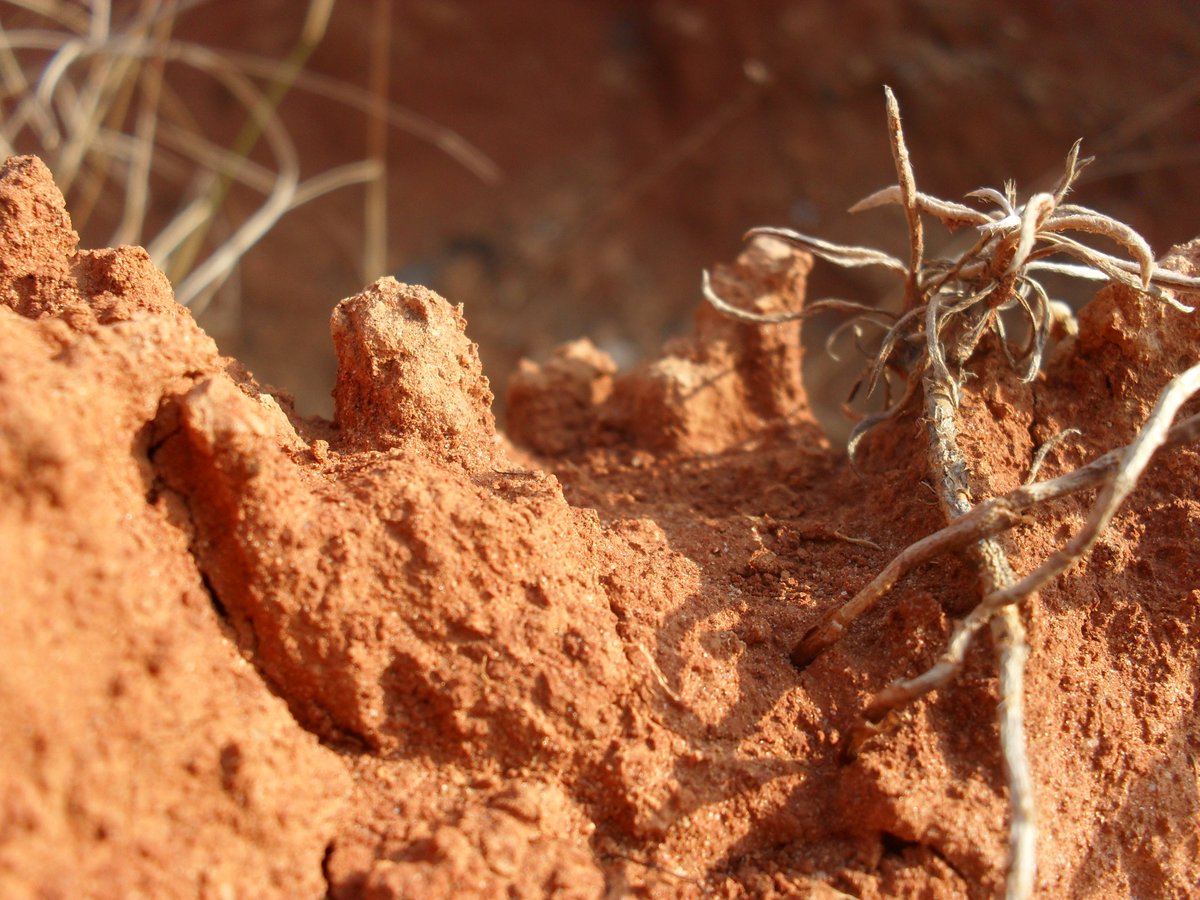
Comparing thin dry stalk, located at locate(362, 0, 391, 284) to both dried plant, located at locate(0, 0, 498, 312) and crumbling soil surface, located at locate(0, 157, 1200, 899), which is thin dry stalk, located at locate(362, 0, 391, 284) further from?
crumbling soil surface, located at locate(0, 157, 1200, 899)

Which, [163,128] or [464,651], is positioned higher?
[163,128]

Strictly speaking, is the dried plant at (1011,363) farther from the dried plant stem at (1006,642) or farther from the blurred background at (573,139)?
the blurred background at (573,139)

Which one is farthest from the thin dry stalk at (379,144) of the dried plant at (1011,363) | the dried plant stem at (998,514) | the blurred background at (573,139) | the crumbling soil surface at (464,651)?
the dried plant stem at (998,514)

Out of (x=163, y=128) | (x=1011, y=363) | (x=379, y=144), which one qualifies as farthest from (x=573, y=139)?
(x=1011, y=363)

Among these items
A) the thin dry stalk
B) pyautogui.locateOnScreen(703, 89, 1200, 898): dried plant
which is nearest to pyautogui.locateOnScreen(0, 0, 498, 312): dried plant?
the thin dry stalk

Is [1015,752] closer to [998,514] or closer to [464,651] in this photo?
[998,514]

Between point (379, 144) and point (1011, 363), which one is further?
point (379, 144)
